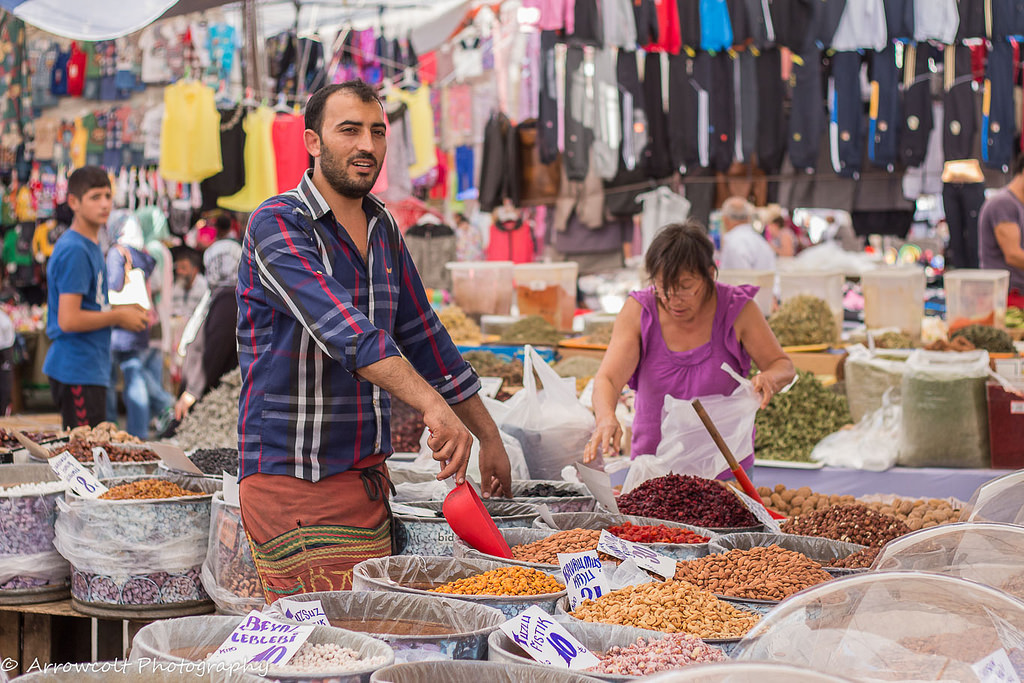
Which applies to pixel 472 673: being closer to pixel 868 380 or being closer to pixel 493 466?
pixel 493 466

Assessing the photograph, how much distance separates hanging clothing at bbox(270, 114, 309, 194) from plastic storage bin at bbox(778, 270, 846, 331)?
3.72 m

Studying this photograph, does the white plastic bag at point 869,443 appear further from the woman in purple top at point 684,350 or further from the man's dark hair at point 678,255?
the man's dark hair at point 678,255

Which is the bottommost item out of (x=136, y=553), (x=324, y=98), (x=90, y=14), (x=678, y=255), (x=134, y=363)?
(x=136, y=553)

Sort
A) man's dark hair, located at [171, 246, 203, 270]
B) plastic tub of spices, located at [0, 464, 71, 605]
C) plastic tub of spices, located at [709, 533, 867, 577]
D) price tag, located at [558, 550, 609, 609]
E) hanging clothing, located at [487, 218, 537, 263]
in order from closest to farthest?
price tag, located at [558, 550, 609, 609], plastic tub of spices, located at [709, 533, 867, 577], plastic tub of spices, located at [0, 464, 71, 605], hanging clothing, located at [487, 218, 537, 263], man's dark hair, located at [171, 246, 203, 270]

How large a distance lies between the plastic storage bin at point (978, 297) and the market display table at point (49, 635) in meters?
4.12

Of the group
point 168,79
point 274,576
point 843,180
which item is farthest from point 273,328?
point 168,79

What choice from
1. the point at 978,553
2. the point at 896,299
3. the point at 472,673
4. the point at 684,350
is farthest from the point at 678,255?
the point at 896,299

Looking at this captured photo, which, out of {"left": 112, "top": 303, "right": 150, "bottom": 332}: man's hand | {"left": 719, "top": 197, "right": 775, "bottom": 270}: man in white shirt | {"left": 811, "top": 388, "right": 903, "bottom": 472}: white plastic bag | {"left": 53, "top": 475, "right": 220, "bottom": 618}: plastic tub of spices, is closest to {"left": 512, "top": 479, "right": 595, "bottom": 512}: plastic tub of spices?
{"left": 53, "top": 475, "right": 220, "bottom": 618}: plastic tub of spices

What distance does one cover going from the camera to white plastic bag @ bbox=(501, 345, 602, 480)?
283 cm

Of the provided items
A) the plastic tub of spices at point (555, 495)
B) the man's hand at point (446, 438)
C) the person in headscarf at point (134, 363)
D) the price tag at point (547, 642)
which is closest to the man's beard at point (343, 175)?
the man's hand at point (446, 438)

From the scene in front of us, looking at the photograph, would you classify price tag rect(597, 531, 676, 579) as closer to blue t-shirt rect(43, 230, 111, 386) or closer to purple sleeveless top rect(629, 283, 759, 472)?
purple sleeveless top rect(629, 283, 759, 472)

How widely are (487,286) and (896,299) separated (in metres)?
2.14

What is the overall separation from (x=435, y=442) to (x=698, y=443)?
1348mm

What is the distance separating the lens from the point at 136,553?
2408mm
